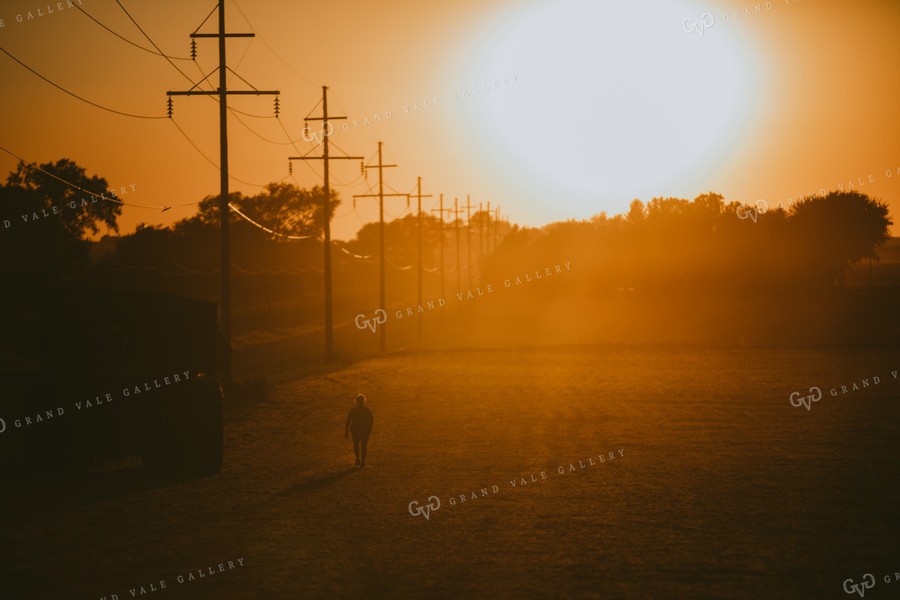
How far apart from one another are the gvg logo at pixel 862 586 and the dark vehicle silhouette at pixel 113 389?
10.1 m

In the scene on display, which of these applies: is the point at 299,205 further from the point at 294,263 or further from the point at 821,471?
the point at 821,471

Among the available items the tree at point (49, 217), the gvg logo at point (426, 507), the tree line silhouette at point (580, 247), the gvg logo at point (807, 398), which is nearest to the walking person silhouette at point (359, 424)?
the gvg logo at point (426, 507)

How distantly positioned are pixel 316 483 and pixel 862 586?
27.9 feet

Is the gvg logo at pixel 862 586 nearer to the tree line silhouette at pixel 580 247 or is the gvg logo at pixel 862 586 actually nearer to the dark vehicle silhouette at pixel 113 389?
the dark vehicle silhouette at pixel 113 389

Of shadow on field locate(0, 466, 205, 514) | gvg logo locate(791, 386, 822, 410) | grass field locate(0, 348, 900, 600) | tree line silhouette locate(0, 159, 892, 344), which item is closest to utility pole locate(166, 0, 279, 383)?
grass field locate(0, 348, 900, 600)

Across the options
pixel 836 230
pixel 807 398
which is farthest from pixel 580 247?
pixel 807 398

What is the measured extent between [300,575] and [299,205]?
109132 mm

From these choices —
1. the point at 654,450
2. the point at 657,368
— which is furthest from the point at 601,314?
the point at 654,450

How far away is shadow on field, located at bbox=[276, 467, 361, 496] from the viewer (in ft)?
44.3

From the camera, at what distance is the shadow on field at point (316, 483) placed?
1350 centimetres

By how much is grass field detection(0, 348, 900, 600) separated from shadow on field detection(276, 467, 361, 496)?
0.08m

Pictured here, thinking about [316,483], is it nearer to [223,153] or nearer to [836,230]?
[223,153]

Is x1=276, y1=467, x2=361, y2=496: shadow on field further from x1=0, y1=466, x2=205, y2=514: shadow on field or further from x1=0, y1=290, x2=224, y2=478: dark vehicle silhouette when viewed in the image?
x1=0, y1=466, x2=205, y2=514: shadow on field

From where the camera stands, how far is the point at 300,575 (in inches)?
355
